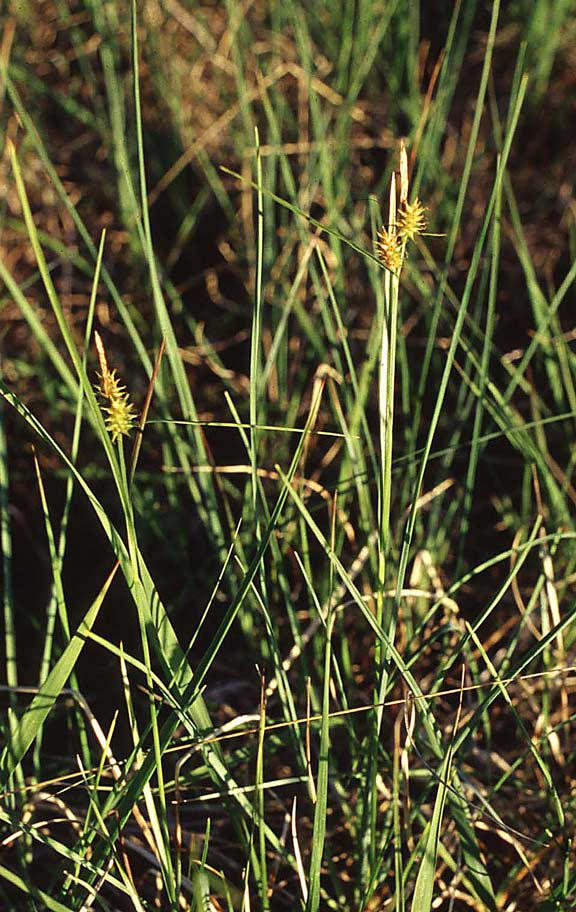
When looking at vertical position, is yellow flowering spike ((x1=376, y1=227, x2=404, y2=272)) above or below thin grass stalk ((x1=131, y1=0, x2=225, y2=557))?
above

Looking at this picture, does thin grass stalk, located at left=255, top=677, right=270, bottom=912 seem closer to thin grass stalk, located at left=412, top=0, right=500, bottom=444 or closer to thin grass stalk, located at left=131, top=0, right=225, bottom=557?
thin grass stalk, located at left=131, top=0, right=225, bottom=557

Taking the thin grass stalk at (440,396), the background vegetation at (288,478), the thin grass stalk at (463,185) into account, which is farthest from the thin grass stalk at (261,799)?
the thin grass stalk at (463,185)

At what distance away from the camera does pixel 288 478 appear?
583 mm

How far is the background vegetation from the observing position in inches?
26.2

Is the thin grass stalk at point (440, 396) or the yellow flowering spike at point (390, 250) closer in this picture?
the yellow flowering spike at point (390, 250)

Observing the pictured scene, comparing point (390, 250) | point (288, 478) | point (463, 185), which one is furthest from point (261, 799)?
point (463, 185)

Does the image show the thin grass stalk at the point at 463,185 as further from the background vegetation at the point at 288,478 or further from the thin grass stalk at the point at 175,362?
the thin grass stalk at the point at 175,362

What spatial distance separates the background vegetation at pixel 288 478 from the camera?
26.2 inches

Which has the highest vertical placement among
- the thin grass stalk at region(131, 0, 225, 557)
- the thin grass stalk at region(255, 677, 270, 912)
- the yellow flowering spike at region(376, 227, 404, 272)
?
the yellow flowering spike at region(376, 227, 404, 272)

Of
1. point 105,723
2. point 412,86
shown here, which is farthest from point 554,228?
point 105,723

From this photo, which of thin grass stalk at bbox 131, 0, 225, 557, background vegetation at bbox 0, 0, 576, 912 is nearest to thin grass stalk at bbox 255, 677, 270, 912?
background vegetation at bbox 0, 0, 576, 912

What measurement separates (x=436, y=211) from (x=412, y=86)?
0.18 meters

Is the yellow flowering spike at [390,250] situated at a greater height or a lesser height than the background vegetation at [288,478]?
greater

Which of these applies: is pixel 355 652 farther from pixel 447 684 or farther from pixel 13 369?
pixel 13 369
